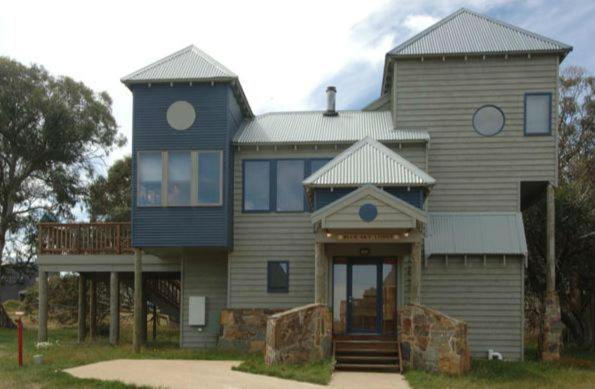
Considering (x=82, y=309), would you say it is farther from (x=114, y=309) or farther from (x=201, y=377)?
(x=201, y=377)

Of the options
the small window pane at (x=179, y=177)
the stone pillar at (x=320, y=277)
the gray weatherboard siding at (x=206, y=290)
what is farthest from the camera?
the gray weatherboard siding at (x=206, y=290)

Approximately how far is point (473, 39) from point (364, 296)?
25.8 feet

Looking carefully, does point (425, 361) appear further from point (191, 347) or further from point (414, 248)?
point (191, 347)

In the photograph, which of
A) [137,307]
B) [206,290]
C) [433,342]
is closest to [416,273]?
[433,342]

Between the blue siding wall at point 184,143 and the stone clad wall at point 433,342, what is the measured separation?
18.6ft

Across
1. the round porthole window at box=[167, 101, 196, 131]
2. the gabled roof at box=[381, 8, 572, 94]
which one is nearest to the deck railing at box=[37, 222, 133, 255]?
the round porthole window at box=[167, 101, 196, 131]

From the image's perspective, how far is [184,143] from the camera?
55.7ft

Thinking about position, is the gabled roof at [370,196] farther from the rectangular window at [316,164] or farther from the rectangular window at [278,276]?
the rectangular window at [278,276]

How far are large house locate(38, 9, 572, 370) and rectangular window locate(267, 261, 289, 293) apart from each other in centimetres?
3

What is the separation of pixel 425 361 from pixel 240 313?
5773 millimetres

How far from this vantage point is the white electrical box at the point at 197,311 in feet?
58.6

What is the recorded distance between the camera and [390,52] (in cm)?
1745

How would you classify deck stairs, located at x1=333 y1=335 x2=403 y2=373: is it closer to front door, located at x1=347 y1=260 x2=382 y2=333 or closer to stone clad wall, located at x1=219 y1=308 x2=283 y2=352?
front door, located at x1=347 y1=260 x2=382 y2=333

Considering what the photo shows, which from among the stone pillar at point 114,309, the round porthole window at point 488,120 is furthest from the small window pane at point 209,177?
the round porthole window at point 488,120
